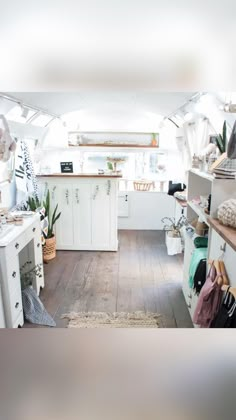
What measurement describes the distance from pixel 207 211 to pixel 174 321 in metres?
1.14

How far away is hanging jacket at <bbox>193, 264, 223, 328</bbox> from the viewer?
1.74 meters

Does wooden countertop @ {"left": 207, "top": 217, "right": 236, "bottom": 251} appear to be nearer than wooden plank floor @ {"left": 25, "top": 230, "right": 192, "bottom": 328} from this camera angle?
Yes

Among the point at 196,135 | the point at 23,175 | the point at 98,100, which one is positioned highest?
the point at 98,100

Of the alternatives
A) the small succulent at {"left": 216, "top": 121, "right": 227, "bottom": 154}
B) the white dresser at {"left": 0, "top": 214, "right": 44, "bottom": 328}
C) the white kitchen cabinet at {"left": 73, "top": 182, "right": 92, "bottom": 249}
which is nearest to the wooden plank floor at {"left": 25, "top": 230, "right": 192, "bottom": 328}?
the white kitchen cabinet at {"left": 73, "top": 182, "right": 92, "bottom": 249}

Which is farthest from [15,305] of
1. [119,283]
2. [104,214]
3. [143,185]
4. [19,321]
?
[143,185]

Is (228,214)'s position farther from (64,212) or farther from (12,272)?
(64,212)

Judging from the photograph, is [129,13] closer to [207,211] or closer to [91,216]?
[207,211]

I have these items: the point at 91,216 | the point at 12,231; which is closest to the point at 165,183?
the point at 91,216

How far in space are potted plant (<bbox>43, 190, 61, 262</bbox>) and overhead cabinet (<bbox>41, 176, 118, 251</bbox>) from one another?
0.56 feet

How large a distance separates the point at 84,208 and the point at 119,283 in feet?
4.48

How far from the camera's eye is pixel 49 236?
4.06m

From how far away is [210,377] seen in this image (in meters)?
0.37

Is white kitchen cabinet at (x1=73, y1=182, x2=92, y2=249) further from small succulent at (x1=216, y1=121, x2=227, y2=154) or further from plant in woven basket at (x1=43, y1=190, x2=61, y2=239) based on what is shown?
small succulent at (x1=216, y1=121, x2=227, y2=154)

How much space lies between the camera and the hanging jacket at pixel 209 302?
1.74m
